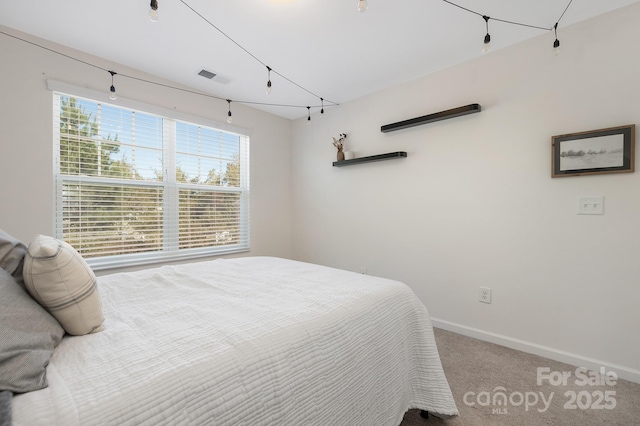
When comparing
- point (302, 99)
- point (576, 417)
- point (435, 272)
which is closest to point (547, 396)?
point (576, 417)

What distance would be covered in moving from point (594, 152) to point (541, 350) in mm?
1493

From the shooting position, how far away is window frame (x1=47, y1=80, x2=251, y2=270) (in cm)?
223

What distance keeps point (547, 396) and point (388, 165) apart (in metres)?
2.18

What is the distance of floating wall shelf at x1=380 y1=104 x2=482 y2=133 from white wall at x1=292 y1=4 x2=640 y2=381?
0.08m

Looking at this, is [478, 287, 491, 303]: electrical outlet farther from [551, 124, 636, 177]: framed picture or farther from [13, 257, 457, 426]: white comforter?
[13, 257, 457, 426]: white comforter

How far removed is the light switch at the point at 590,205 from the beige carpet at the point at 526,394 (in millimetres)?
1110

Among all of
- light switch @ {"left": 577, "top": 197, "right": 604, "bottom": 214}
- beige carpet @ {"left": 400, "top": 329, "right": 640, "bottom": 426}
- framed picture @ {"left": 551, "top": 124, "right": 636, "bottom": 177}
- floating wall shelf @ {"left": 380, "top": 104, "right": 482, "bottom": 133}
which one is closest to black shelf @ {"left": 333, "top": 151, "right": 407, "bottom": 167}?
floating wall shelf @ {"left": 380, "top": 104, "right": 482, "bottom": 133}

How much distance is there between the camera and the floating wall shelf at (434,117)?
7.67 ft

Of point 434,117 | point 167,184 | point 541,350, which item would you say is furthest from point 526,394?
point 167,184

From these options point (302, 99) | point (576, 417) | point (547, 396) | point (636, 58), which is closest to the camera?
point (576, 417)

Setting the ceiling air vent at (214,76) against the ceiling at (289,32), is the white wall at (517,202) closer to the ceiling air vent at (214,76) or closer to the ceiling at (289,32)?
the ceiling at (289,32)

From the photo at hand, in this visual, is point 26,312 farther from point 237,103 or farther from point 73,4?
point 237,103

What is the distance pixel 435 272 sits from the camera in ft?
8.72

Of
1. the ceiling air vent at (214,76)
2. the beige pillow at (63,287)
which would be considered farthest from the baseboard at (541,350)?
the ceiling air vent at (214,76)
